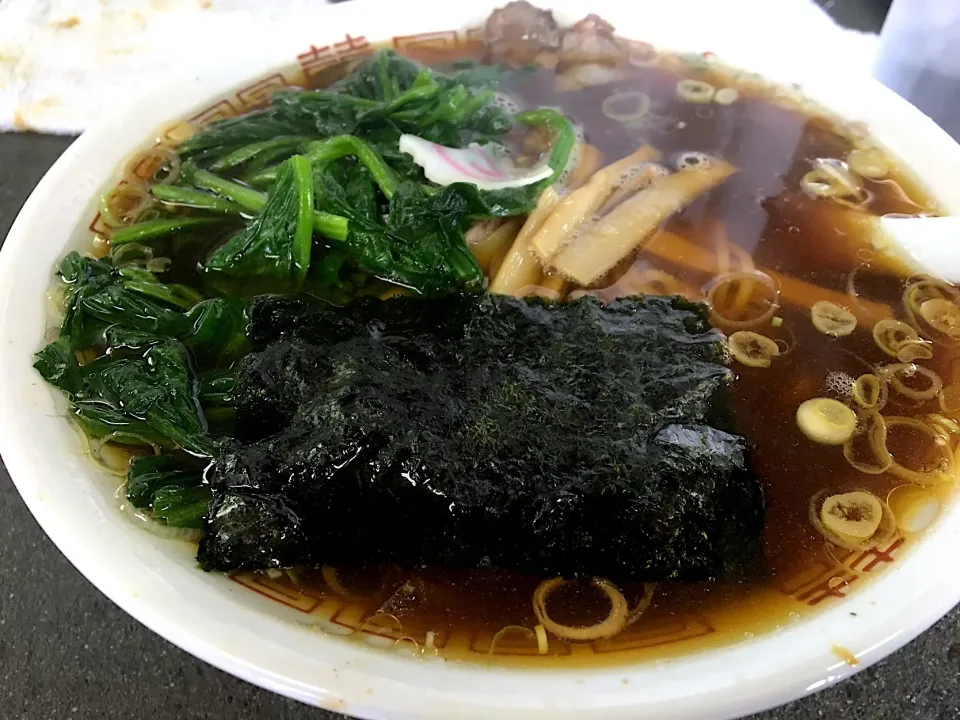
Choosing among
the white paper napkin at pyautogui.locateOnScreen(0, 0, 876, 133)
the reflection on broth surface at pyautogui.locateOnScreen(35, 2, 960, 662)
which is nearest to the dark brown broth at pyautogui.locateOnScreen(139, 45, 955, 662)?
the reflection on broth surface at pyautogui.locateOnScreen(35, 2, 960, 662)

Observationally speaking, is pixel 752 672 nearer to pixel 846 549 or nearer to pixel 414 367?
pixel 846 549

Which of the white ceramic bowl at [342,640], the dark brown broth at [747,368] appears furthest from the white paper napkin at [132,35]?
the white ceramic bowl at [342,640]

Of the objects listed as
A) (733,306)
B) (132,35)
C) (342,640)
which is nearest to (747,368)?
(733,306)

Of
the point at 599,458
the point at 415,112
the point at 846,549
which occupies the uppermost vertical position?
the point at 415,112

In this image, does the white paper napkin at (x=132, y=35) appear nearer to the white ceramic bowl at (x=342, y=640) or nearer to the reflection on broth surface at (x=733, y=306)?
the reflection on broth surface at (x=733, y=306)

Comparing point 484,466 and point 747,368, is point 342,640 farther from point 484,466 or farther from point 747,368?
point 747,368

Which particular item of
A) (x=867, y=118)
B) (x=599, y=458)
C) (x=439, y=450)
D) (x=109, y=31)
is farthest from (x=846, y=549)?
(x=109, y=31)
